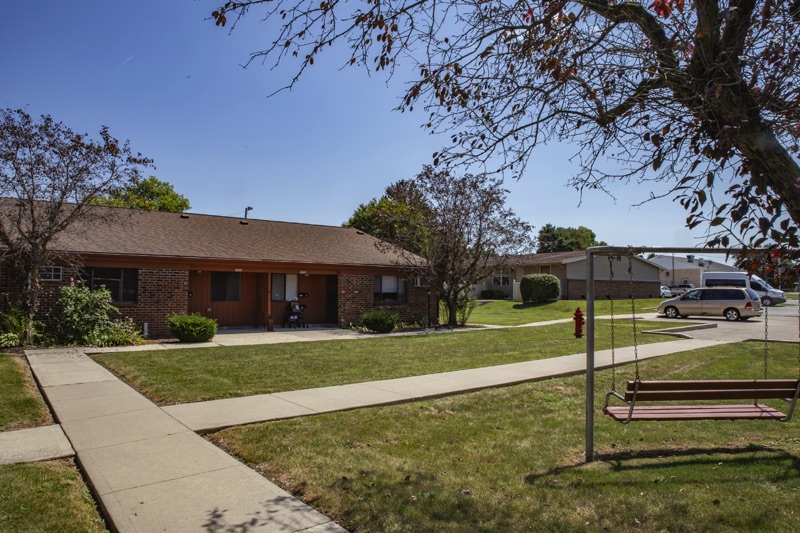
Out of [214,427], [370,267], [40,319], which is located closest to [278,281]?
[370,267]

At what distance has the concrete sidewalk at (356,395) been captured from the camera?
6906mm

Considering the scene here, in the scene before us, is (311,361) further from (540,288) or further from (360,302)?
(540,288)

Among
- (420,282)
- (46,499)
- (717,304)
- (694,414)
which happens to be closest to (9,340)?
(46,499)

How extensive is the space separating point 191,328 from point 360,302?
25.0ft

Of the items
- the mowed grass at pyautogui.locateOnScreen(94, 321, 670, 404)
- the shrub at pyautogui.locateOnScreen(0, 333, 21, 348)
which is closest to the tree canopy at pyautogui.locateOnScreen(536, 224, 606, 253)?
the mowed grass at pyautogui.locateOnScreen(94, 321, 670, 404)

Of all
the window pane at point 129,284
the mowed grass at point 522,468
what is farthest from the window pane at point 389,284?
the mowed grass at point 522,468

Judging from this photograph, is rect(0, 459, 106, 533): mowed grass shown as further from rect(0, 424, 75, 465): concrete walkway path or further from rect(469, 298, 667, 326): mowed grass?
rect(469, 298, 667, 326): mowed grass

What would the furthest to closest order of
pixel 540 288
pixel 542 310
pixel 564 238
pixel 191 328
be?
1. pixel 564 238
2. pixel 540 288
3. pixel 542 310
4. pixel 191 328

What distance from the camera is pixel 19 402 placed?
7688mm

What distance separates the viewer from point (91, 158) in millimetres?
14102

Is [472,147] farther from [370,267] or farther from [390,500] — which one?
[370,267]

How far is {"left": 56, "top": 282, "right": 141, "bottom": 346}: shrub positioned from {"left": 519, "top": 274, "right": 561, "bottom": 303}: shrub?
26750 mm

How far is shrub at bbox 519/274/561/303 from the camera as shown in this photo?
36500 mm

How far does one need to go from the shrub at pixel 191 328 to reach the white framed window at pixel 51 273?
3.47 m
